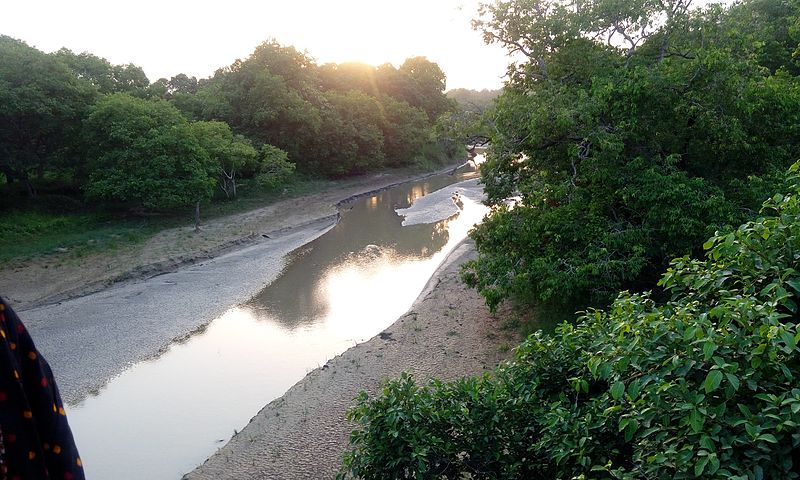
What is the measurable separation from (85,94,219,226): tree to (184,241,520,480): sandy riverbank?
13.2 meters

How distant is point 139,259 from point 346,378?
12710 millimetres

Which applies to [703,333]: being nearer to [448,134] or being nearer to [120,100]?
[448,134]

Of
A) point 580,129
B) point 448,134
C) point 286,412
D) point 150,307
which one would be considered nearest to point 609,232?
point 580,129

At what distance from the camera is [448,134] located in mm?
13359

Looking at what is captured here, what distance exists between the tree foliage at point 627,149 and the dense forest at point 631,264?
45 millimetres

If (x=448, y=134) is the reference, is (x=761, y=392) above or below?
below

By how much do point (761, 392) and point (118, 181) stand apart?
23860 mm


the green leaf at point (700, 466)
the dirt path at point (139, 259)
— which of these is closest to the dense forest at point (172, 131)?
the dirt path at point (139, 259)

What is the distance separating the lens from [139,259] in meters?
20.0

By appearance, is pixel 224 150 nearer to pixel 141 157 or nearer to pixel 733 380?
pixel 141 157

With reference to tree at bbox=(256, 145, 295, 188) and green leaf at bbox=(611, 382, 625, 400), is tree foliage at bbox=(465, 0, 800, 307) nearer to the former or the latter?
green leaf at bbox=(611, 382, 625, 400)

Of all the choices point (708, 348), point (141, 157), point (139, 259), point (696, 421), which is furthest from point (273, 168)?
point (696, 421)

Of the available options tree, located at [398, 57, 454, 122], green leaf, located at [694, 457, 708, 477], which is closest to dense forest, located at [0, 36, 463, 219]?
tree, located at [398, 57, 454, 122]

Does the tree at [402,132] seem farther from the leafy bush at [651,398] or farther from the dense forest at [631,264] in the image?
the leafy bush at [651,398]
